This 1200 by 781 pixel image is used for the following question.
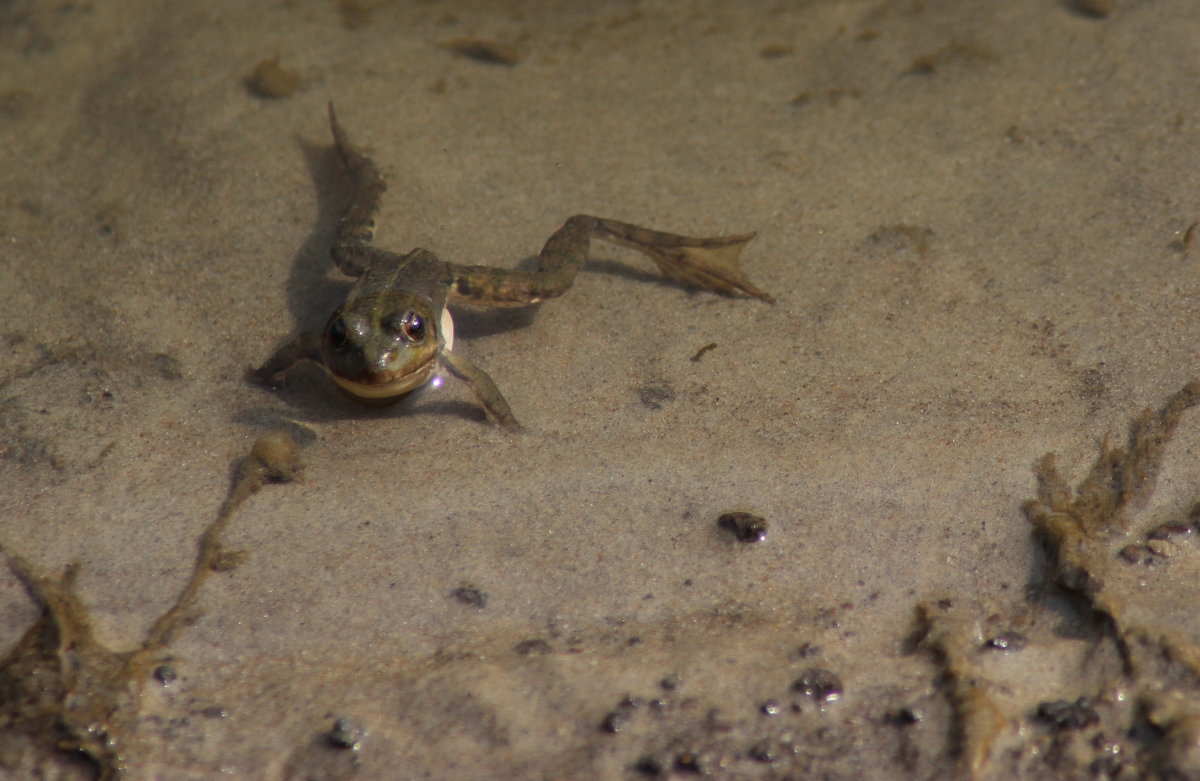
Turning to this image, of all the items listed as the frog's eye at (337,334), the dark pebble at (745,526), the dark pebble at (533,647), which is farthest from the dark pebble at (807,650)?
the frog's eye at (337,334)

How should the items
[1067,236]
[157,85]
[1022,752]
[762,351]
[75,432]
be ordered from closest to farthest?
1. [1022,752]
2. [75,432]
3. [762,351]
4. [1067,236]
5. [157,85]

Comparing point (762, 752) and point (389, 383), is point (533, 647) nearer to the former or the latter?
point (762, 752)

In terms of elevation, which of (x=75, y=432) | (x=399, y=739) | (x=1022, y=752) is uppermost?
(x=1022, y=752)

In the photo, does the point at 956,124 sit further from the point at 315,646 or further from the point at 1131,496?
the point at 315,646

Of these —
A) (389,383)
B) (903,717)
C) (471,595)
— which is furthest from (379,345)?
(903,717)

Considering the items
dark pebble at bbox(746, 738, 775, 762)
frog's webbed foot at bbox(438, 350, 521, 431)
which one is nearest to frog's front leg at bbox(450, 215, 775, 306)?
frog's webbed foot at bbox(438, 350, 521, 431)

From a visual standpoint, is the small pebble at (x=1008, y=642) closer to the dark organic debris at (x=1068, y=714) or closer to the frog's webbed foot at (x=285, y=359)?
the dark organic debris at (x=1068, y=714)

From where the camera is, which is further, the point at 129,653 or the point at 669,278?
the point at 669,278

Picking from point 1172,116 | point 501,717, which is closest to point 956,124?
point 1172,116

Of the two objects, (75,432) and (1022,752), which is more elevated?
(1022,752)
